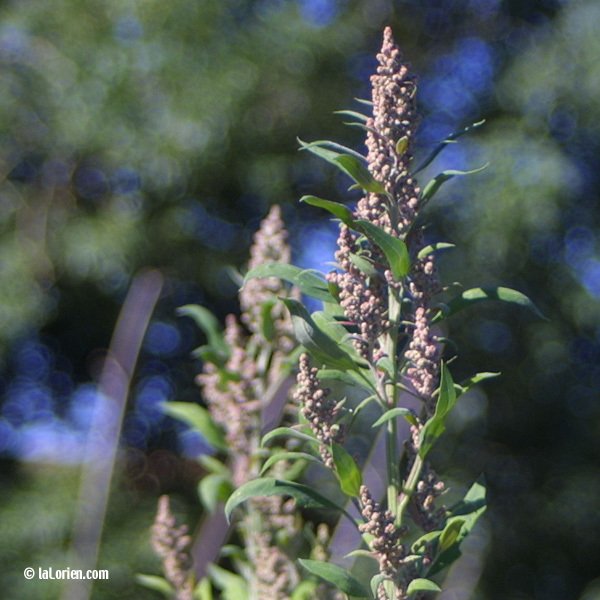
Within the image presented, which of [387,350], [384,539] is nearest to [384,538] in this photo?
[384,539]

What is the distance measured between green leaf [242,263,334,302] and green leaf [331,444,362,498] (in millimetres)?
111

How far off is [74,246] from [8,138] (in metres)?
0.54

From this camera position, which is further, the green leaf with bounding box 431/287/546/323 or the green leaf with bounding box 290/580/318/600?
the green leaf with bounding box 290/580/318/600

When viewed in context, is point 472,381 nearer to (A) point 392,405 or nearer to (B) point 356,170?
(A) point 392,405

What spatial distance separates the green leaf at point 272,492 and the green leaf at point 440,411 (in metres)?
0.08

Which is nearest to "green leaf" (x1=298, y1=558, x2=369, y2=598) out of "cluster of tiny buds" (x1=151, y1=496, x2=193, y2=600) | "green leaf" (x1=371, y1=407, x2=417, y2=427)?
"green leaf" (x1=371, y1=407, x2=417, y2=427)

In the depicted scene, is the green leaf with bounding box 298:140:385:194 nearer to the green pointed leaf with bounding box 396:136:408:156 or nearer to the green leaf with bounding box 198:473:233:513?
the green pointed leaf with bounding box 396:136:408:156

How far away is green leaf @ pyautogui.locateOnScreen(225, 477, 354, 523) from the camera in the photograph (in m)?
0.64

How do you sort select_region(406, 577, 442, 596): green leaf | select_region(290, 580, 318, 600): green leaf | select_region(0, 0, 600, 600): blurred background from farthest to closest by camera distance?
select_region(0, 0, 600, 600): blurred background, select_region(290, 580, 318, 600): green leaf, select_region(406, 577, 442, 596): green leaf

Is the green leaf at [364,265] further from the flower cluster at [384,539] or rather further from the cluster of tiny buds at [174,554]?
the cluster of tiny buds at [174,554]

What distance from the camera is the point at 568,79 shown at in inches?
135

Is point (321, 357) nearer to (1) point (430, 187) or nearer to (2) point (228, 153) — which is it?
(1) point (430, 187)

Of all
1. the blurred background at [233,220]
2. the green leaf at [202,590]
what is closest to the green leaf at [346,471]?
the green leaf at [202,590]

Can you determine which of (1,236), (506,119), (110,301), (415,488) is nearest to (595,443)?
(506,119)
